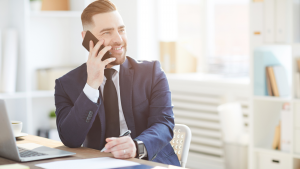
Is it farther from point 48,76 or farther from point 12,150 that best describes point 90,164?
point 48,76

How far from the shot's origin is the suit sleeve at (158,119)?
140 cm

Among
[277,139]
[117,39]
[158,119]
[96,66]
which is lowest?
[277,139]

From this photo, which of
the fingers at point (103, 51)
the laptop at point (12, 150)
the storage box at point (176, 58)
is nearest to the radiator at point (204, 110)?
the storage box at point (176, 58)

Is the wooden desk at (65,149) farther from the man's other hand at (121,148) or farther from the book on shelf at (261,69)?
the book on shelf at (261,69)

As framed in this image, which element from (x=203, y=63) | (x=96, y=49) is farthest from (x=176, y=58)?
(x=96, y=49)

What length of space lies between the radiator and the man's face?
175 centimetres

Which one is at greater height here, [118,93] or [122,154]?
[118,93]

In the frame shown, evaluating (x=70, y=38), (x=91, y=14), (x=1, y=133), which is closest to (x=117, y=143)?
(x=1, y=133)

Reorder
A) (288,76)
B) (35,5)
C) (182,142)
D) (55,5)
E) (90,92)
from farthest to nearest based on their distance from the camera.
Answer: (55,5)
(35,5)
(288,76)
(182,142)
(90,92)

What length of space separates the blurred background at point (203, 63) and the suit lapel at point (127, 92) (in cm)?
131

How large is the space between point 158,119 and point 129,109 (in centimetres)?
14

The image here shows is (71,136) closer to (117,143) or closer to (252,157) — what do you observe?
(117,143)

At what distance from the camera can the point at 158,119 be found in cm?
157

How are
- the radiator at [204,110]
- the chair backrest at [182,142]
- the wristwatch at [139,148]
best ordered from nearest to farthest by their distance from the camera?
the wristwatch at [139,148] → the chair backrest at [182,142] → the radiator at [204,110]
